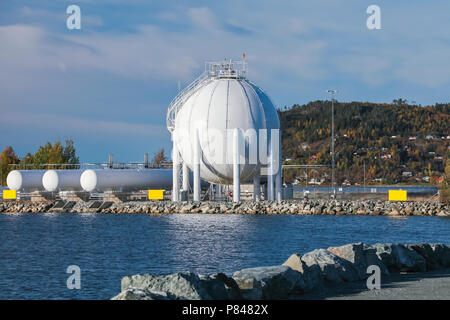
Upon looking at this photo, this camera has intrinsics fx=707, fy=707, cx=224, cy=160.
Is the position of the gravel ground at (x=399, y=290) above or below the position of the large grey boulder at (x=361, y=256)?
below

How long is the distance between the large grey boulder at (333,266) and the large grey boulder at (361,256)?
0.43m

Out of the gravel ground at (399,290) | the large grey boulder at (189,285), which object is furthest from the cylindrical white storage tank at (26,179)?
the large grey boulder at (189,285)

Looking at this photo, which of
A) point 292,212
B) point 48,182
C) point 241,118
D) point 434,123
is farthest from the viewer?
point 434,123

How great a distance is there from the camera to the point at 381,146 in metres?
186

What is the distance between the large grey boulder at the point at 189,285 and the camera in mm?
12914

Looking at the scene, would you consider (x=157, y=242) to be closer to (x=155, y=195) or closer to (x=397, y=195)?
(x=155, y=195)

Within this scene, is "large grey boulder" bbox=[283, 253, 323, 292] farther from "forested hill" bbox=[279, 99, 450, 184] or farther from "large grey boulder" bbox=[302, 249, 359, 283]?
"forested hill" bbox=[279, 99, 450, 184]

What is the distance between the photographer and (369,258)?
706 inches

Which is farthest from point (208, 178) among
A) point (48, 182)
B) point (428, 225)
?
point (48, 182)

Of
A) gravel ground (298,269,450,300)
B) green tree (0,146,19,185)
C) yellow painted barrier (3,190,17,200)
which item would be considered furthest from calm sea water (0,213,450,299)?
green tree (0,146,19,185)

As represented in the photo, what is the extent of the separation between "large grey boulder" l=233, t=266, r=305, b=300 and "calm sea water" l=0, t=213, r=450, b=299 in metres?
4.33

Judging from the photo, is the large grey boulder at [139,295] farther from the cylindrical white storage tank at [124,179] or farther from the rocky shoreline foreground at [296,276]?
the cylindrical white storage tank at [124,179]
